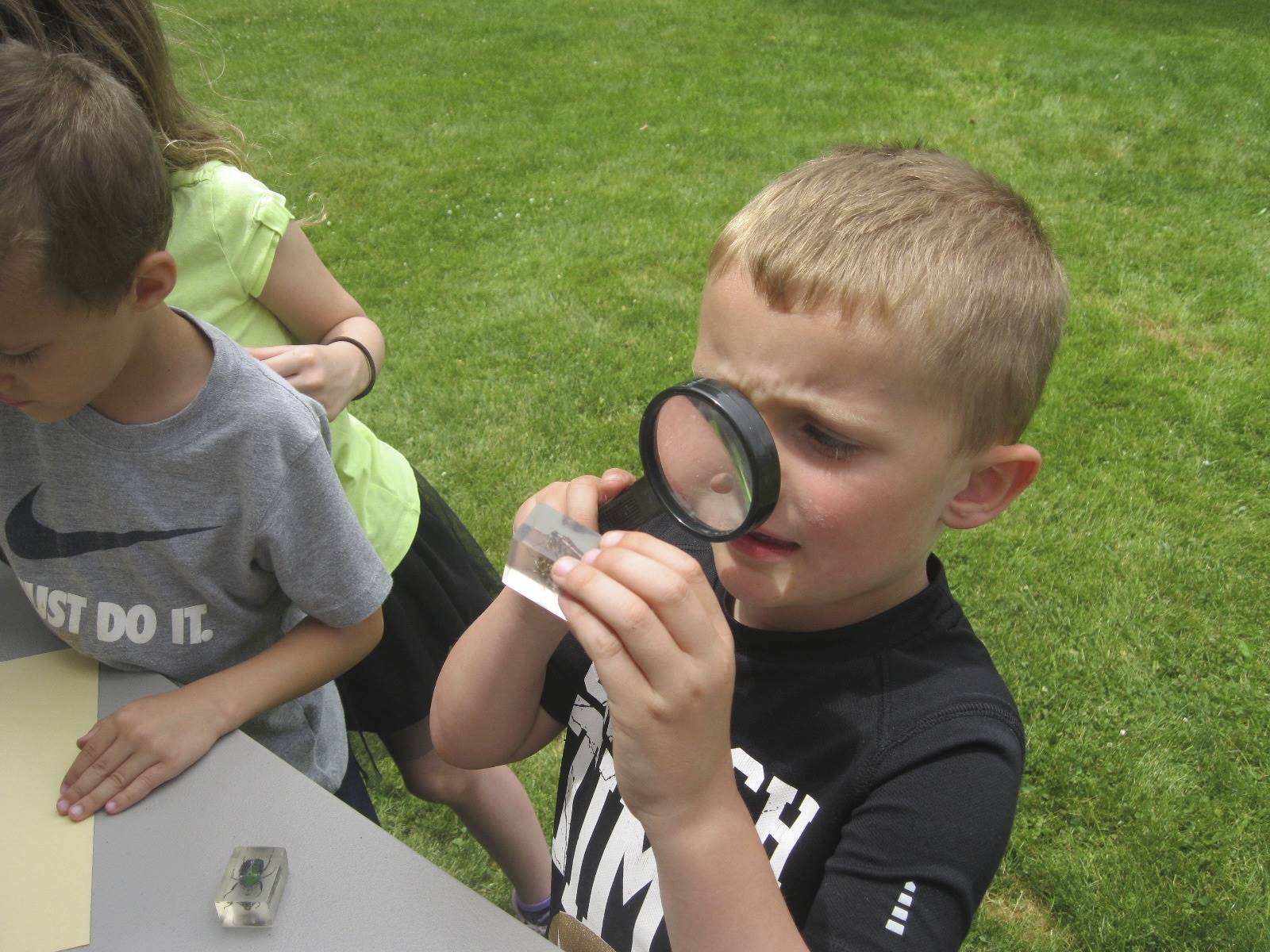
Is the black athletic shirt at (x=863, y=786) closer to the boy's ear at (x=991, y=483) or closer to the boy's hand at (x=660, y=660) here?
the boy's ear at (x=991, y=483)

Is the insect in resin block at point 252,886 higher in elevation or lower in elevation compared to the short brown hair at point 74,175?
lower

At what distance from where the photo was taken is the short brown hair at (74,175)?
1452mm

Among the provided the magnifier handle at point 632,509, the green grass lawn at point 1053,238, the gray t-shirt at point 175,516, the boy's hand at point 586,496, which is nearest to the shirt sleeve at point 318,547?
the gray t-shirt at point 175,516

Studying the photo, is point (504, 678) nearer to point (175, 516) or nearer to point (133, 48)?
point (175, 516)

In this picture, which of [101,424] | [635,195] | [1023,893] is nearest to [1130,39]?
[635,195]

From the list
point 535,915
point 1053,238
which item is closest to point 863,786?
point 535,915

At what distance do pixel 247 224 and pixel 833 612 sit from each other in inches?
57.8

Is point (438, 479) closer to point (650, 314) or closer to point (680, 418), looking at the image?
point (650, 314)

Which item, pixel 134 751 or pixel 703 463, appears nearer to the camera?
pixel 703 463

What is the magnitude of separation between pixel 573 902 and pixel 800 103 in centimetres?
793

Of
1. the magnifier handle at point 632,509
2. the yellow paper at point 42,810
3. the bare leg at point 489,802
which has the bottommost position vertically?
the bare leg at point 489,802

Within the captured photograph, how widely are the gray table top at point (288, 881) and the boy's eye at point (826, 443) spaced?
25.4 inches

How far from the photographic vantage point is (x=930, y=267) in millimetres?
1288

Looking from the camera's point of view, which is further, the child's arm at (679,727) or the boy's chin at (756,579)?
the boy's chin at (756,579)
